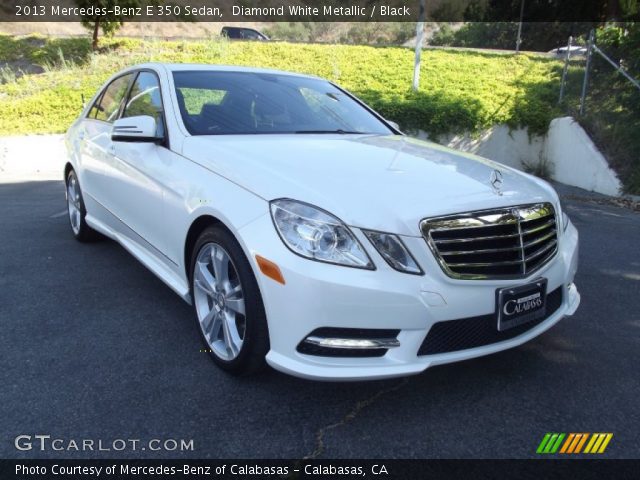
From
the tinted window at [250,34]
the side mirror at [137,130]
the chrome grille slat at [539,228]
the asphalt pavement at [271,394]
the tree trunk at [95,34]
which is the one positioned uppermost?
the tinted window at [250,34]

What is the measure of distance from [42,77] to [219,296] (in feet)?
Answer: 60.7

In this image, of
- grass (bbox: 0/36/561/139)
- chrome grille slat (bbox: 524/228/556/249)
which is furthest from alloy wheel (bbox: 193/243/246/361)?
grass (bbox: 0/36/561/139)

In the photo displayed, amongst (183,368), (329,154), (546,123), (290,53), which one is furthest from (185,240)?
(290,53)

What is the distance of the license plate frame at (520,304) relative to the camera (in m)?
2.31

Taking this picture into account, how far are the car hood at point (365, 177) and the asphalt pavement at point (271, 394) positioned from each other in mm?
888

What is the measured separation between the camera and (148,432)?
88.2 inches

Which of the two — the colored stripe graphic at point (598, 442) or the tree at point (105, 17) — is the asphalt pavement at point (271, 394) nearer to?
the colored stripe graphic at point (598, 442)

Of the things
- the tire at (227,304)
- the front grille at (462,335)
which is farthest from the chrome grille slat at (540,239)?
the tire at (227,304)

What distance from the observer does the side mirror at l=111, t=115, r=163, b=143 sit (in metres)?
3.15

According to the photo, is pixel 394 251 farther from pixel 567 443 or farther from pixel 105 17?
pixel 105 17

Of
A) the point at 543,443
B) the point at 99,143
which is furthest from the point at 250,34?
the point at 543,443

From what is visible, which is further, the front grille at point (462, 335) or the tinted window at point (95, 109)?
the tinted window at point (95, 109)
